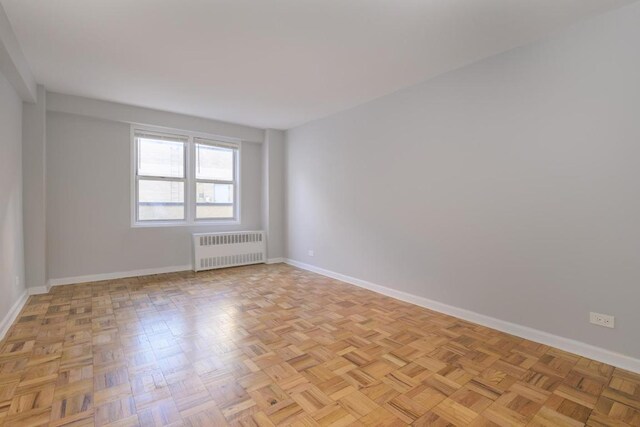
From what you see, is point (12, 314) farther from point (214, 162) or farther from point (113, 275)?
point (214, 162)

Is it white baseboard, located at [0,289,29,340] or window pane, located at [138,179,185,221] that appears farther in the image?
window pane, located at [138,179,185,221]

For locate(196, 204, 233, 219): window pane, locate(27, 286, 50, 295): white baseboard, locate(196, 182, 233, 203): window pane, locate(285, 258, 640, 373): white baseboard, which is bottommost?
locate(285, 258, 640, 373): white baseboard

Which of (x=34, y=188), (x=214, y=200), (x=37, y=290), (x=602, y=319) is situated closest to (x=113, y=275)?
(x=37, y=290)

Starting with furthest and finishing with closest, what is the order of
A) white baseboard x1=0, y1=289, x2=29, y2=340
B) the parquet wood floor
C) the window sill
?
the window sill → white baseboard x1=0, y1=289, x2=29, y2=340 → the parquet wood floor

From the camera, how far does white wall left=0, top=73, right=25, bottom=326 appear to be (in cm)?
277

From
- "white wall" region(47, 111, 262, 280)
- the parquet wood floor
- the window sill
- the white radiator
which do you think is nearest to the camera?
the parquet wood floor

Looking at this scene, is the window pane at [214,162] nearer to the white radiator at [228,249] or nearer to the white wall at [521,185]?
the white radiator at [228,249]

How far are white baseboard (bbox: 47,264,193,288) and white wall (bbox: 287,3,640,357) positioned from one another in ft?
9.93

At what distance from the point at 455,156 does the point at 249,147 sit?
3829 mm

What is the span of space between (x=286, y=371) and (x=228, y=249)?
351cm

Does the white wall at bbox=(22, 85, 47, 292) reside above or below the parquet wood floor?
above

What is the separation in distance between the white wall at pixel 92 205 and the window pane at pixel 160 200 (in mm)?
207

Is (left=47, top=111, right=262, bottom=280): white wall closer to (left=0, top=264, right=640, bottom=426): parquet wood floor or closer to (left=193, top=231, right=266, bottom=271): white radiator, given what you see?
(left=193, top=231, right=266, bottom=271): white radiator

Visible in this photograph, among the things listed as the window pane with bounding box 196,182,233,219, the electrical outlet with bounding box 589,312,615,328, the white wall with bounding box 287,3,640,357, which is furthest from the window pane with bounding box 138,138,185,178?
the electrical outlet with bounding box 589,312,615,328
